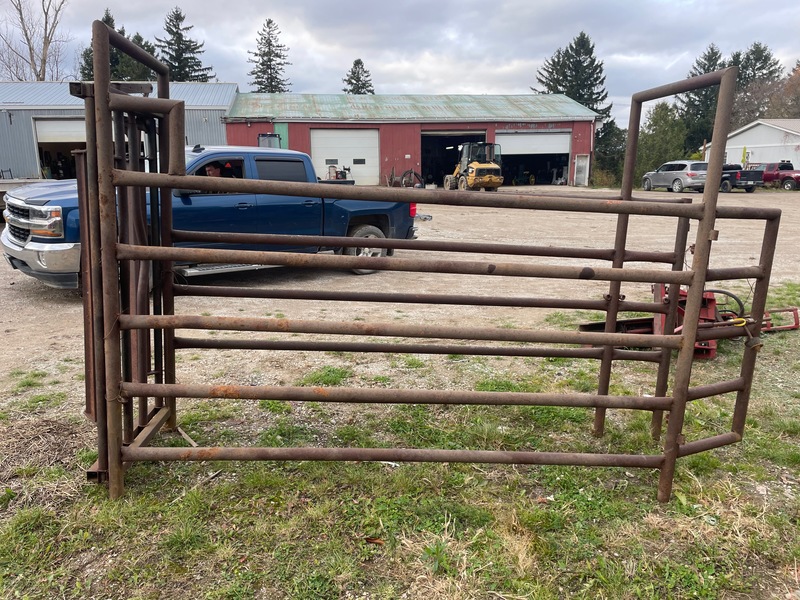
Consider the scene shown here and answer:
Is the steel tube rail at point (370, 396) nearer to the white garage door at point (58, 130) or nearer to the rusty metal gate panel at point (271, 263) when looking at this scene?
the rusty metal gate panel at point (271, 263)

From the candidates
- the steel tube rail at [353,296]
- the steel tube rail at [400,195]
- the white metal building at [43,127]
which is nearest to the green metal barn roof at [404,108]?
the white metal building at [43,127]

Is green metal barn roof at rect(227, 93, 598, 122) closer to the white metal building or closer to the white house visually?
the white metal building

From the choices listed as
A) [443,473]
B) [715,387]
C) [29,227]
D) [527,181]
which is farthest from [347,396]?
[527,181]

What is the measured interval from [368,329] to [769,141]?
52584 mm

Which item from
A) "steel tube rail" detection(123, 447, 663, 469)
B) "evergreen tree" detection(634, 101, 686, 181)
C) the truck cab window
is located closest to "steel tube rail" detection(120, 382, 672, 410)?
"steel tube rail" detection(123, 447, 663, 469)

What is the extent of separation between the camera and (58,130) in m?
25.5

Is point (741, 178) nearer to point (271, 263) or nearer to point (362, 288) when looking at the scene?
point (362, 288)

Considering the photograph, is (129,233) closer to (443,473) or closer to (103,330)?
(103,330)

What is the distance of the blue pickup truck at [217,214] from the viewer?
6.66m

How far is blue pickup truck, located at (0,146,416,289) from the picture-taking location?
21.8 ft

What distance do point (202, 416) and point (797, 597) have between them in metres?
3.13

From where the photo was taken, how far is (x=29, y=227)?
265 inches

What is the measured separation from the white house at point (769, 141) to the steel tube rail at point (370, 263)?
46.6 m

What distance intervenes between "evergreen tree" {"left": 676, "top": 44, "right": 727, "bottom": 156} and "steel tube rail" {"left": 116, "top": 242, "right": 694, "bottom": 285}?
56.0 meters
